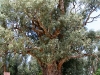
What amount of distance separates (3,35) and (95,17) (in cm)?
370

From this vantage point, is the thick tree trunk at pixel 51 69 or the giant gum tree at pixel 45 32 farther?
the thick tree trunk at pixel 51 69

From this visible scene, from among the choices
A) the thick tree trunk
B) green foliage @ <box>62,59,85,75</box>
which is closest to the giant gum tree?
the thick tree trunk

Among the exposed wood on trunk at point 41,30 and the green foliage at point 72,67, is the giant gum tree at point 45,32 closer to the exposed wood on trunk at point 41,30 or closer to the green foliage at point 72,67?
the exposed wood on trunk at point 41,30

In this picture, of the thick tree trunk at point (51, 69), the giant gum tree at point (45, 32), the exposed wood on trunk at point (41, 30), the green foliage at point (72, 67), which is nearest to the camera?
the giant gum tree at point (45, 32)

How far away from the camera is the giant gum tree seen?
6.88 metres

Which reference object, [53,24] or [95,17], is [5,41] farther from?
[95,17]

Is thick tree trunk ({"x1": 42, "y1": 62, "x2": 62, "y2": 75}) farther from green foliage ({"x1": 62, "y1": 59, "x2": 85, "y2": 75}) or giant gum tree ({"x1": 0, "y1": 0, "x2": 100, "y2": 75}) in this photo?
green foliage ({"x1": 62, "y1": 59, "x2": 85, "y2": 75})

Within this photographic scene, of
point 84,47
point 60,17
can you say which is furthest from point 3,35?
point 84,47

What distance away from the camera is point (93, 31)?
27.0ft

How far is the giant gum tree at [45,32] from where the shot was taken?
6875 millimetres

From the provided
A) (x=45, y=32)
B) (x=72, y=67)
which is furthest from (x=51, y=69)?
(x=72, y=67)

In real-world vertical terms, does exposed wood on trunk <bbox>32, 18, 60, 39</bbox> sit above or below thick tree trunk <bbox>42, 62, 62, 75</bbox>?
above

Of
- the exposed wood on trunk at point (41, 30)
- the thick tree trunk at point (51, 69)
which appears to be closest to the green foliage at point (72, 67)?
the thick tree trunk at point (51, 69)

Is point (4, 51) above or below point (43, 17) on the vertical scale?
below
